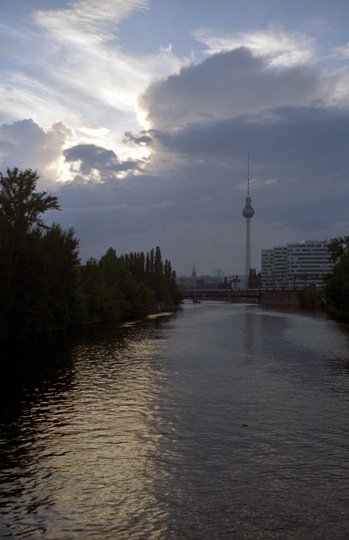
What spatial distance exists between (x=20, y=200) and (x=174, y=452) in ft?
211

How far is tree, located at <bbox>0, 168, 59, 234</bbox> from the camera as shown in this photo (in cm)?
8006

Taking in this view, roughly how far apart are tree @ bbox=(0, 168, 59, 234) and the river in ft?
113

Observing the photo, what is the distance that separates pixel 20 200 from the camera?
81625 millimetres

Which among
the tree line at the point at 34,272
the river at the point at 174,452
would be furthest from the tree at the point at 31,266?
the river at the point at 174,452

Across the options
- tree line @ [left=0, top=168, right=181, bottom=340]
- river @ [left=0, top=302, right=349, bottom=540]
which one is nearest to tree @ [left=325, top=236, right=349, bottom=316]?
tree line @ [left=0, top=168, right=181, bottom=340]

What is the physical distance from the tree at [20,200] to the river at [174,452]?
113 feet

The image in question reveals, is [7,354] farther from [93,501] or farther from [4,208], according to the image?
[93,501]

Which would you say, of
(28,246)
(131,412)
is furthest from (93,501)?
(28,246)

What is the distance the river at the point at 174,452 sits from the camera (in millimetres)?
18078

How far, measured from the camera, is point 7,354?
60.2 meters

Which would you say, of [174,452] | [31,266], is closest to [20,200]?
[31,266]

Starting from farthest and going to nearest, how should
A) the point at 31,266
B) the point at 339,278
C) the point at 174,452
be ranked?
the point at 339,278 < the point at 31,266 < the point at 174,452

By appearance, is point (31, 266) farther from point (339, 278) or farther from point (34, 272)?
point (339, 278)

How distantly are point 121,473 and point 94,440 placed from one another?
4949 mm
